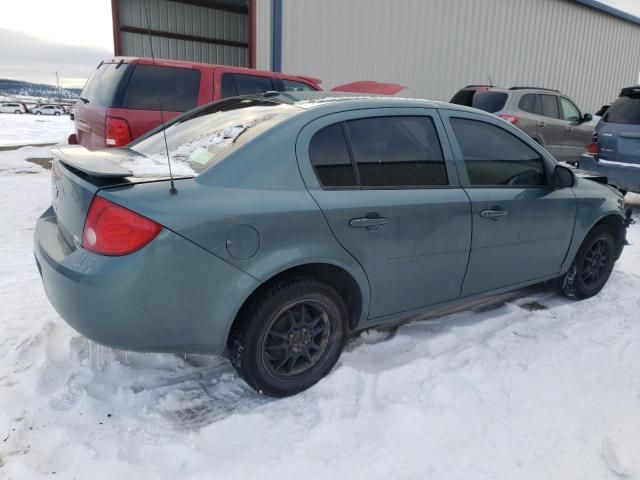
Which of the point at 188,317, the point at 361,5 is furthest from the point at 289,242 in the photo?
the point at 361,5

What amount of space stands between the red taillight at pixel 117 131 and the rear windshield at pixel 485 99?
20.7ft

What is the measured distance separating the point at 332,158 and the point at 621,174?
593cm

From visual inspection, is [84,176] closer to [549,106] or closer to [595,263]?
[595,263]

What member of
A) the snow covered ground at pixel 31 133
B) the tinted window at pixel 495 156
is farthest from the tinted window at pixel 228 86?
the snow covered ground at pixel 31 133

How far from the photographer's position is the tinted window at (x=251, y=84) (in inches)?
247

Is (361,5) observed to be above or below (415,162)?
above

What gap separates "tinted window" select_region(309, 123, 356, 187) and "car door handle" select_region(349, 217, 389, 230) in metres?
0.20

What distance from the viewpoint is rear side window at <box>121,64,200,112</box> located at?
17.6ft

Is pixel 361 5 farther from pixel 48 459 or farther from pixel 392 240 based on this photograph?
pixel 48 459

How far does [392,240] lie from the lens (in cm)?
272

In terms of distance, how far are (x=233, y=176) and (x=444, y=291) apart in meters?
1.56

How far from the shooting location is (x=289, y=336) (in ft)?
8.41

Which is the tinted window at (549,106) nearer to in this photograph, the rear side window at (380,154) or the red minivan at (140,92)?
the red minivan at (140,92)

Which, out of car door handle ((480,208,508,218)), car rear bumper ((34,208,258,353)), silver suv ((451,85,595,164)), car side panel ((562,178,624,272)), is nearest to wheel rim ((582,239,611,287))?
car side panel ((562,178,624,272))
